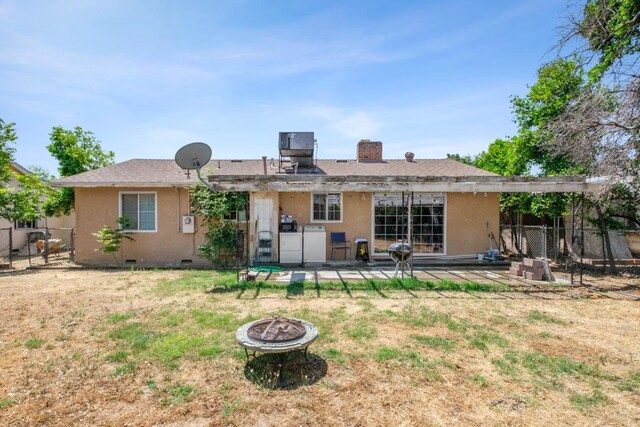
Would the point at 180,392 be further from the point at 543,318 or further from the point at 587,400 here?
the point at 543,318

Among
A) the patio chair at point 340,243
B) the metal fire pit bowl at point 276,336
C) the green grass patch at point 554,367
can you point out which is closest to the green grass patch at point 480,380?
the green grass patch at point 554,367

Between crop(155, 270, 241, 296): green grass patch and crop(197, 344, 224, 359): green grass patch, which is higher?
crop(155, 270, 241, 296): green grass patch

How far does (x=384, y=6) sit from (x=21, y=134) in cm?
1291

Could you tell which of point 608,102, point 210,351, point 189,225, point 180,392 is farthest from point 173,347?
point 608,102

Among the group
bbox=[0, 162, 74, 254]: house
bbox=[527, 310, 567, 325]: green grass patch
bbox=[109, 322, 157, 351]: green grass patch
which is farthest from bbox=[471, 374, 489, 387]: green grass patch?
bbox=[0, 162, 74, 254]: house

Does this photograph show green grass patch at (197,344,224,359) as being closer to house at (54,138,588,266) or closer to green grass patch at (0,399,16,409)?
green grass patch at (0,399,16,409)

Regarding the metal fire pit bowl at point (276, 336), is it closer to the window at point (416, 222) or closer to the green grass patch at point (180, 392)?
the green grass patch at point (180, 392)

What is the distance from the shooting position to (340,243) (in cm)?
1084

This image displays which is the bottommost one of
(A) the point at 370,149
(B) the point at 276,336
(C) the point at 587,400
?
(C) the point at 587,400

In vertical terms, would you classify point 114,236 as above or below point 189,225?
below

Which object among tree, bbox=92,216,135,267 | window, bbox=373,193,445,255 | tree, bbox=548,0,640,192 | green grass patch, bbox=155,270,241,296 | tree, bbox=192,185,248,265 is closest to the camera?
tree, bbox=548,0,640,192

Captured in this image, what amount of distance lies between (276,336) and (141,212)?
9236 mm

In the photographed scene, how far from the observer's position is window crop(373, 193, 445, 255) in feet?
36.4

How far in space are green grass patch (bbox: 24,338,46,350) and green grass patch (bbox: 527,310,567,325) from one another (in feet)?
24.4
